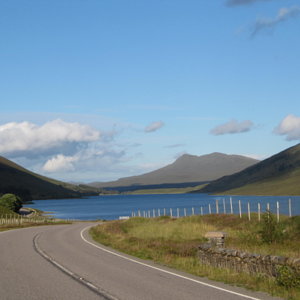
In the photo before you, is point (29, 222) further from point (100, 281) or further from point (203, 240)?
point (100, 281)

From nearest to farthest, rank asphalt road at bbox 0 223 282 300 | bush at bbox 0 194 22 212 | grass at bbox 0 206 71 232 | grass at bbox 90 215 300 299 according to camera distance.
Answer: asphalt road at bbox 0 223 282 300 → grass at bbox 90 215 300 299 → grass at bbox 0 206 71 232 → bush at bbox 0 194 22 212

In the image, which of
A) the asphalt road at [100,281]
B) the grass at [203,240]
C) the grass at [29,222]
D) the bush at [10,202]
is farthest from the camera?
the bush at [10,202]

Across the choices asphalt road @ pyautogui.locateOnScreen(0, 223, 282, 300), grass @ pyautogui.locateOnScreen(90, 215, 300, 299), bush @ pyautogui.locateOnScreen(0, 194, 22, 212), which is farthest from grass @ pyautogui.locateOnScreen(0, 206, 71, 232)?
asphalt road @ pyautogui.locateOnScreen(0, 223, 282, 300)

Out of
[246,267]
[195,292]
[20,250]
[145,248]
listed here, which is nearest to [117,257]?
[145,248]

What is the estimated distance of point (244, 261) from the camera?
17.4m

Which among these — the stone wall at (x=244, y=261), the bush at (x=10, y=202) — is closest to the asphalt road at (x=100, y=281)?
the stone wall at (x=244, y=261)

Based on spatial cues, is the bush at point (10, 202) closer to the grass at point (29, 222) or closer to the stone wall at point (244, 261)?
the grass at point (29, 222)

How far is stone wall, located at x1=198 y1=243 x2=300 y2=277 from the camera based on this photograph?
15094 millimetres

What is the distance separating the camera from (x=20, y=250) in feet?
91.1

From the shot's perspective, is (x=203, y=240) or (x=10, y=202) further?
(x=10, y=202)

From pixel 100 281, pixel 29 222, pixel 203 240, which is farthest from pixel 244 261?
pixel 29 222

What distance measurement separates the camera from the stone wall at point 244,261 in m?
15.1

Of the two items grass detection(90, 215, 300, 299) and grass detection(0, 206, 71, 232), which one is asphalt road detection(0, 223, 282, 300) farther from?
grass detection(0, 206, 71, 232)

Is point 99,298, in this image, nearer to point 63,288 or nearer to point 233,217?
point 63,288
